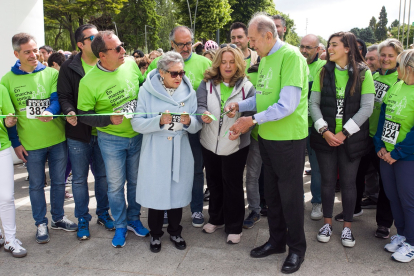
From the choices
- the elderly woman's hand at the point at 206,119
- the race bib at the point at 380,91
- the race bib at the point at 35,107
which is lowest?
the elderly woman's hand at the point at 206,119

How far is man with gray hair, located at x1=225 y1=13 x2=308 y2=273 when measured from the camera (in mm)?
2984

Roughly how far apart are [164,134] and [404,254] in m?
2.57

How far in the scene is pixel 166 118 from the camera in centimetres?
345

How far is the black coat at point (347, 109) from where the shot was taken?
11.6 ft

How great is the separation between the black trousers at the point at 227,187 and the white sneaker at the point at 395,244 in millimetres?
1485

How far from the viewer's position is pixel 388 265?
3324 millimetres

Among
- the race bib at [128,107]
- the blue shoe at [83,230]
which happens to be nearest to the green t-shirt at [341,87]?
the race bib at [128,107]

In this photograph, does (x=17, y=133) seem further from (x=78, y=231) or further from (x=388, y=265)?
(x=388, y=265)

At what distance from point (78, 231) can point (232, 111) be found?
223 centimetres

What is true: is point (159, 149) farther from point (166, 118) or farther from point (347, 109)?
point (347, 109)

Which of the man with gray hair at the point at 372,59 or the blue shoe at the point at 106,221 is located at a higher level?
the man with gray hair at the point at 372,59

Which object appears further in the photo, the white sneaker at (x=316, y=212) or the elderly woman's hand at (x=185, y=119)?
the white sneaker at (x=316, y=212)

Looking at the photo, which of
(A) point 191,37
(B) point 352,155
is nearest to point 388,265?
(B) point 352,155

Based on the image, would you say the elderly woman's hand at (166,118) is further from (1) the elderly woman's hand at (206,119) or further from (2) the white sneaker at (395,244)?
(2) the white sneaker at (395,244)
